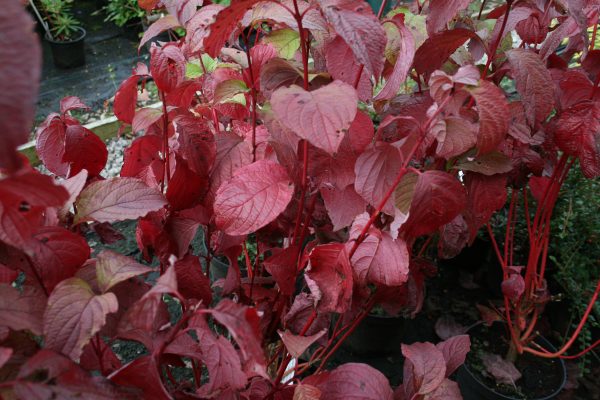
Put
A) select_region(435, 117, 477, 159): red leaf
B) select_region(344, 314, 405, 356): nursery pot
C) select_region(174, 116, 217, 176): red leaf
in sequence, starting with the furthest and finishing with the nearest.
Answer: select_region(344, 314, 405, 356): nursery pot, select_region(174, 116, 217, 176): red leaf, select_region(435, 117, 477, 159): red leaf

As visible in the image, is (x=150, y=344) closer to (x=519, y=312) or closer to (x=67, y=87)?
(x=519, y=312)

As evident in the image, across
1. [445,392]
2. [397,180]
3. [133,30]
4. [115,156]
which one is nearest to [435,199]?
[397,180]

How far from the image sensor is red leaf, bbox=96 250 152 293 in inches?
25.1

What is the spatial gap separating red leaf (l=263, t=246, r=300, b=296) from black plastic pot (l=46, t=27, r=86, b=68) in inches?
136

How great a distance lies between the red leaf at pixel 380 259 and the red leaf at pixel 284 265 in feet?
0.36

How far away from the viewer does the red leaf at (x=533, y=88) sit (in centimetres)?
90

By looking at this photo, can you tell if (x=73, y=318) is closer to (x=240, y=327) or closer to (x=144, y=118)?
(x=240, y=327)

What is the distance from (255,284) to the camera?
3.67 ft

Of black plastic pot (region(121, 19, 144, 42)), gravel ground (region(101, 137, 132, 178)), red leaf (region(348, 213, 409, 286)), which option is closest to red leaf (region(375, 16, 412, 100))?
red leaf (region(348, 213, 409, 286))

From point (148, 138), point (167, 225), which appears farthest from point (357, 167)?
point (148, 138)

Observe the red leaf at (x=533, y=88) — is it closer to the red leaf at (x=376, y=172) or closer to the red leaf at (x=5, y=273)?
the red leaf at (x=376, y=172)

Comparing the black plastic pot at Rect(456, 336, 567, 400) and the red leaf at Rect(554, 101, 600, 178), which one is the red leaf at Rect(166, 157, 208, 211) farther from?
the black plastic pot at Rect(456, 336, 567, 400)

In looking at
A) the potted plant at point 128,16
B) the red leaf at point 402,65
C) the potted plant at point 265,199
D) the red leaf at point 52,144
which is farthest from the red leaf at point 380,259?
the potted plant at point 128,16

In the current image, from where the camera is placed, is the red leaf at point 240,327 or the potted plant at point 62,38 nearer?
the red leaf at point 240,327
